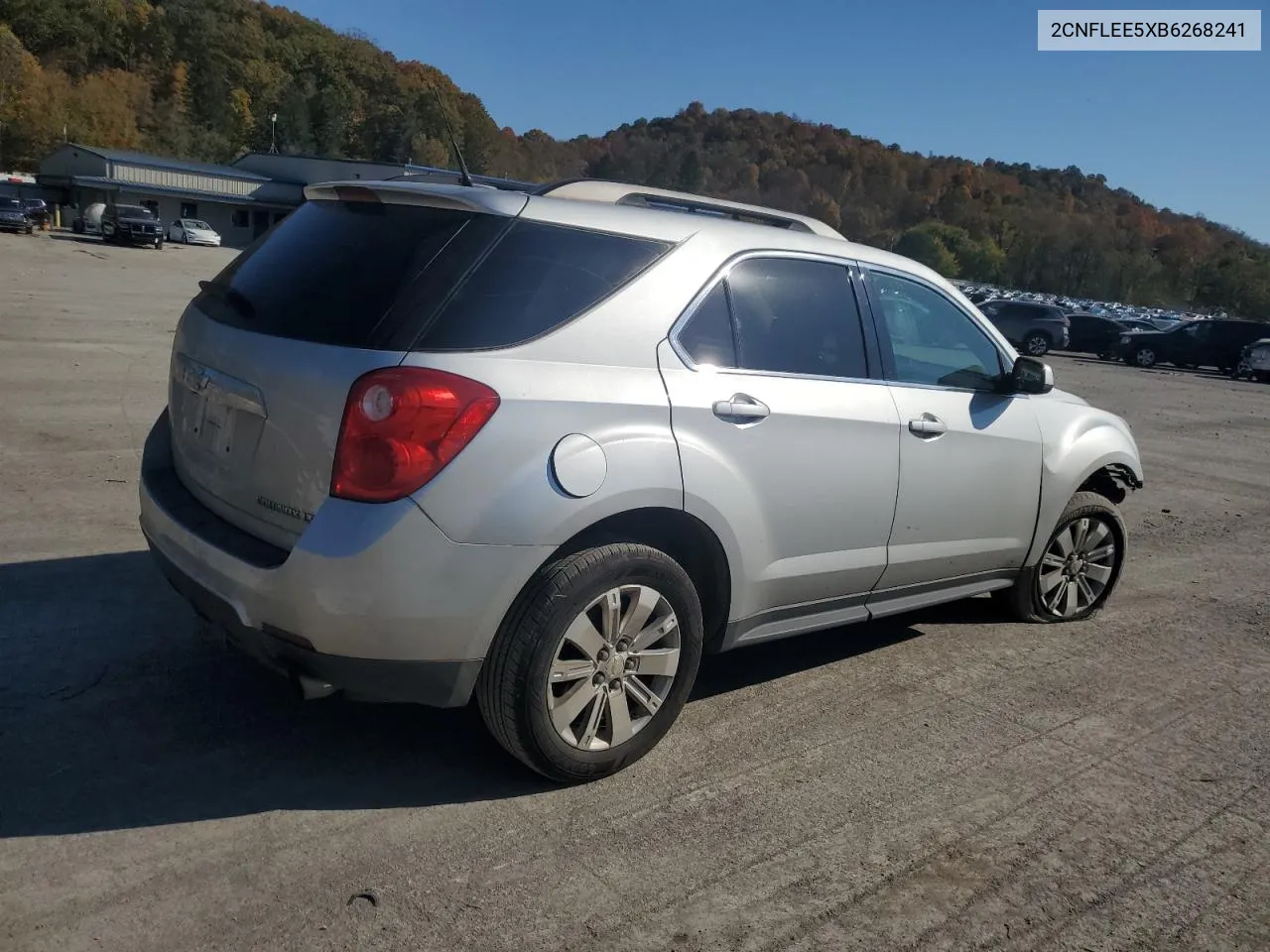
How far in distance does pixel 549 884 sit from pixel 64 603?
9.27ft

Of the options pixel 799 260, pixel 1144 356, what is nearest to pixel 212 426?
pixel 799 260

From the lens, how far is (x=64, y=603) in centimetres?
464

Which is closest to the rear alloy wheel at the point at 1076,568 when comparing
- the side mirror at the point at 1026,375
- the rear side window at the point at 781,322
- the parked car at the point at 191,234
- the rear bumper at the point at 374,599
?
the side mirror at the point at 1026,375

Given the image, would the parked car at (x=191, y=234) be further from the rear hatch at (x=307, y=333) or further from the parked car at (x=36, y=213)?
the rear hatch at (x=307, y=333)

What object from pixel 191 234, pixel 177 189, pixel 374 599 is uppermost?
pixel 177 189

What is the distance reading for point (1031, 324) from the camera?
1377 inches

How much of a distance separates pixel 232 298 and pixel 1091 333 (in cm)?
3748

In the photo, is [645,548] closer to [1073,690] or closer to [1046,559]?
[1073,690]

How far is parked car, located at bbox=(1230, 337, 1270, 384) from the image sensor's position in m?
33.7

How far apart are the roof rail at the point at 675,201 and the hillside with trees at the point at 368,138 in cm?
3370

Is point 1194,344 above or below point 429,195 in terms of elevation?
below

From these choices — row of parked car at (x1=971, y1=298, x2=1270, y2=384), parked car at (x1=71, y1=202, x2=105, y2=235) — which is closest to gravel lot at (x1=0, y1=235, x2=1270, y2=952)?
row of parked car at (x1=971, y1=298, x2=1270, y2=384)

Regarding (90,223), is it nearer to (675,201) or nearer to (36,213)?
(36,213)

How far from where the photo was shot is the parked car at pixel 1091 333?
3666cm
